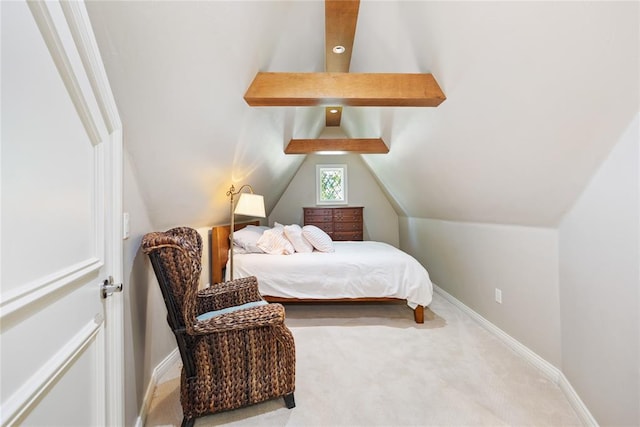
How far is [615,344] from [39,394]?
6.92ft

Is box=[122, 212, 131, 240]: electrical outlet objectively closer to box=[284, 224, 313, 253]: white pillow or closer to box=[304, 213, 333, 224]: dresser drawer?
box=[284, 224, 313, 253]: white pillow

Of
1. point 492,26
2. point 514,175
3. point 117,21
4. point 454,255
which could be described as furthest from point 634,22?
point 454,255

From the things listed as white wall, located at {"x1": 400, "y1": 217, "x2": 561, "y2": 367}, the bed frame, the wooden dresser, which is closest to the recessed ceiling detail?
white wall, located at {"x1": 400, "y1": 217, "x2": 561, "y2": 367}

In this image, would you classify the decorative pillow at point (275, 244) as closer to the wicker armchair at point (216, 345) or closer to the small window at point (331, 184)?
the wicker armchair at point (216, 345)

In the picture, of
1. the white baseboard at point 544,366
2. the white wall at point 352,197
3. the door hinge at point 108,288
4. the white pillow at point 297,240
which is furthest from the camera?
the white wall at point 352,197

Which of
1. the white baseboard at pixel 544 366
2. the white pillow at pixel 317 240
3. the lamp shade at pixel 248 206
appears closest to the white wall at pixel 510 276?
the white baseboard at pixel 544 366

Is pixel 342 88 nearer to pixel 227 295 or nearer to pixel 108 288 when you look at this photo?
pixel 227 295

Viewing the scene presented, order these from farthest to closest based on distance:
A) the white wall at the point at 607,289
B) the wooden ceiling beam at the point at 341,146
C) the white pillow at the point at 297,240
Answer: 1. the wooden ceiling beam at the point at 341,146
2. the white pillow at the point at 297,240
3. the white wall at the point at 607,289

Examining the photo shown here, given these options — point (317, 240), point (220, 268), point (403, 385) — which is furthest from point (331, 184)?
point (403, 385)

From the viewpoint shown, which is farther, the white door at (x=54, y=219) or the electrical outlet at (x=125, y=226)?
the electrical outlet at (x=125, y=226)

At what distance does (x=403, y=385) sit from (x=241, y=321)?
3.75 ft

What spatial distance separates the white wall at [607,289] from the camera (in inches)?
46.1

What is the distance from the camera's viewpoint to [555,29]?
110 centimetres

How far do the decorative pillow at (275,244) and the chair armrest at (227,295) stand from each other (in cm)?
102
